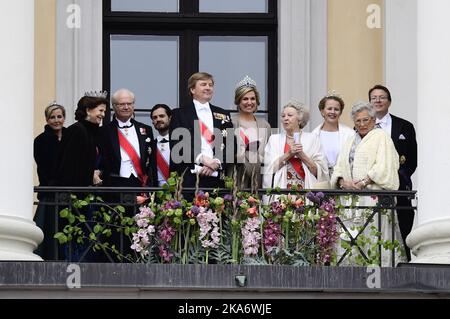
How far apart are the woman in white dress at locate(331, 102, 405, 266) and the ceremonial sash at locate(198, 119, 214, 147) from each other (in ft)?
4.16

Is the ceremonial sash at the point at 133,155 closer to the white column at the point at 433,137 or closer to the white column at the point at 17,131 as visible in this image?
the white column at the point at 17,131

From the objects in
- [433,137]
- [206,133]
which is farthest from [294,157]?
[433,137]

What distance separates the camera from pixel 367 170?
79.2ft

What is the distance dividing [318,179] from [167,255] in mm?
2067

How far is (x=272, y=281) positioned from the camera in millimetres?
22656

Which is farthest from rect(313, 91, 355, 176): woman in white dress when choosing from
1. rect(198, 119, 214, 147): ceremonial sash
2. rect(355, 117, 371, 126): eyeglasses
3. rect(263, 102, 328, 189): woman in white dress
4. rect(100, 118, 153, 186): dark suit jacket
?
rect(100, 118, 153, 186): dark suit jacket

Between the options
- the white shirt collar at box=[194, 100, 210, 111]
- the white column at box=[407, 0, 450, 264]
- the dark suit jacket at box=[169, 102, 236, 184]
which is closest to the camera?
the white column at box=[407, 0, 450, 264]

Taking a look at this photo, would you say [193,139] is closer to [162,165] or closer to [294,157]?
[162,165]

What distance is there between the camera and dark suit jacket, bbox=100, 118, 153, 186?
24484 mm

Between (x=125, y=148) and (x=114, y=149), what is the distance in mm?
153

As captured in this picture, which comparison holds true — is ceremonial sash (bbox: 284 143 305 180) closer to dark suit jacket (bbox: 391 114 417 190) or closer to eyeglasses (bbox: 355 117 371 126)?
eyeglasses (bbox: 355 117 371 126)

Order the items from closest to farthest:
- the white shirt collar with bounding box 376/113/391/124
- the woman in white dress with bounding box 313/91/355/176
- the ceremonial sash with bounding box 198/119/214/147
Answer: the ceremonial sash with bounding box 198/119/214/147
the woman in white dress with bounding box 313/91/355/176
the white shirt collar with bounding box 376/113/391/124
